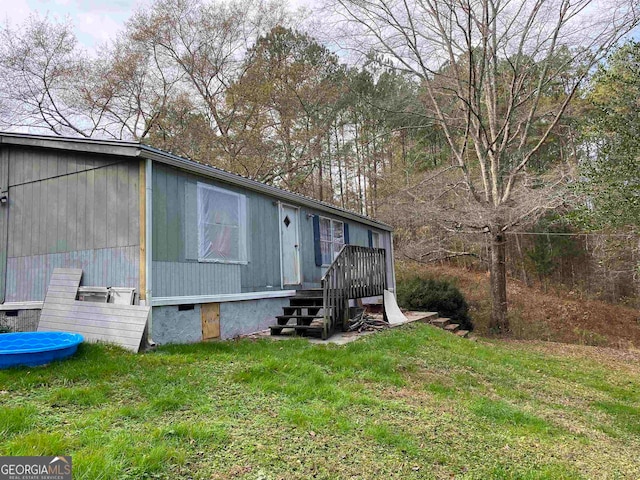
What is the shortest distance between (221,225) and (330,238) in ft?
12.9

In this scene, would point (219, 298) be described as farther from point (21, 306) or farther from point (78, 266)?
point (21, 306)

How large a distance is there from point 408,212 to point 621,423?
1007 cm

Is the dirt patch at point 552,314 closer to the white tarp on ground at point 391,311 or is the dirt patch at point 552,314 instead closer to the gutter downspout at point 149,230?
the white tarp on ground at point 391,311

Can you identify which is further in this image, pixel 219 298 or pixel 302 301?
pixel 302 301

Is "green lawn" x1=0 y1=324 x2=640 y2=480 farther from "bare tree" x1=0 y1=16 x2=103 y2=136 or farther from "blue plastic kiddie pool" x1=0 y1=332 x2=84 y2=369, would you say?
"bare tree" x1=0 y1=16 x2=103 y2=136

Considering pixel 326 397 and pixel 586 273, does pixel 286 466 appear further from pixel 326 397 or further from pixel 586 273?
pixel 586 273

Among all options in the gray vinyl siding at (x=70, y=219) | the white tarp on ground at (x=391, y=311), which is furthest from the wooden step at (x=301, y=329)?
the gray vinyl siding at (x=70, y=219)

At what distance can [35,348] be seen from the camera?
4469mm

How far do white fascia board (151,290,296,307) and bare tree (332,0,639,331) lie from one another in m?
6.68

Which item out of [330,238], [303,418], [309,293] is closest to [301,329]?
[309,293]

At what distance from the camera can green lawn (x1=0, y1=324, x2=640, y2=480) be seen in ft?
8.54

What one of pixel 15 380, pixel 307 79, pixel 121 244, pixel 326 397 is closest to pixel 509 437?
pixel 326 397

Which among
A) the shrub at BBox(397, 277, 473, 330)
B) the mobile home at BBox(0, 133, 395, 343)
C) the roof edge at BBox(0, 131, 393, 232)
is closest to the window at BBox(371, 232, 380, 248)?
the shrub at BBox(397, 277, 473, 330)

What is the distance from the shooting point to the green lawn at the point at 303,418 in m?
2.60
